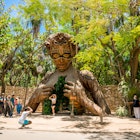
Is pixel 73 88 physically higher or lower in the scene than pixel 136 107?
higher

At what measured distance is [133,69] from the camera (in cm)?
1606

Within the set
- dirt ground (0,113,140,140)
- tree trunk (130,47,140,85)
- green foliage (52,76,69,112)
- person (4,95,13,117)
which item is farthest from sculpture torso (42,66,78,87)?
tree trunk (130,47,140,85)

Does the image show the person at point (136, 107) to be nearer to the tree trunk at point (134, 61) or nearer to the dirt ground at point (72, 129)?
the dirt ground at point (72, 129)

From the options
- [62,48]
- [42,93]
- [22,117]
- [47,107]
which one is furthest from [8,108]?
[62,48]

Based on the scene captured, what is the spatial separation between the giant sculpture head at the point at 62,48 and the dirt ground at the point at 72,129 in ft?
12.2

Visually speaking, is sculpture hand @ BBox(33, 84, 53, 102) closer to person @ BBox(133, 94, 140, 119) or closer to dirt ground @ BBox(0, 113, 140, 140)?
dirt ground @ BBox(0, 113, 140, 140)

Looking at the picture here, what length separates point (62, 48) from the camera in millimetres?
15227

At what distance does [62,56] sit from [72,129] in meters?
5.30

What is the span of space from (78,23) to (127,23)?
262cm

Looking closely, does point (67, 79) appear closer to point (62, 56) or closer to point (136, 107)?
point (62, 56)

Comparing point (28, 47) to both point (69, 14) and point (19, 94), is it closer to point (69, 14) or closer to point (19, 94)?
point (19, 94)

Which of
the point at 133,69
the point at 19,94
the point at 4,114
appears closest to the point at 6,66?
the point at 19,94

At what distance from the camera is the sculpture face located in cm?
1527

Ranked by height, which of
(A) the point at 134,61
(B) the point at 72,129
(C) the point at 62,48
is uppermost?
(C) the point at 62,48
